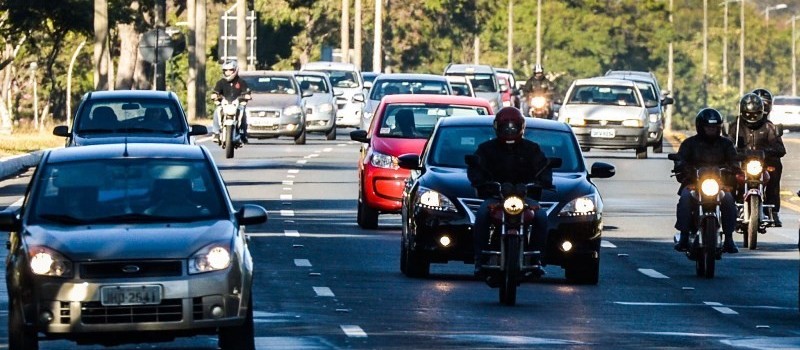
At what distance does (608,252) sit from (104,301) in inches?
419

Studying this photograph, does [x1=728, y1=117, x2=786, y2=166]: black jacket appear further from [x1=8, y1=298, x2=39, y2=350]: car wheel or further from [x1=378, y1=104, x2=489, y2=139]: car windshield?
[x1=8, y1=298, x2=39, y2=350]: car wheel

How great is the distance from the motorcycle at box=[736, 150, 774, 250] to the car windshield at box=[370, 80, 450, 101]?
21.0m

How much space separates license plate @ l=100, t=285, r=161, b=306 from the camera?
40.0 feet

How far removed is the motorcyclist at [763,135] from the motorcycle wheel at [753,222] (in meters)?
0.40

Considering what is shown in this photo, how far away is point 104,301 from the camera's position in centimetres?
1219

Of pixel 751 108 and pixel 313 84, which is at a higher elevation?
pixel 751 108

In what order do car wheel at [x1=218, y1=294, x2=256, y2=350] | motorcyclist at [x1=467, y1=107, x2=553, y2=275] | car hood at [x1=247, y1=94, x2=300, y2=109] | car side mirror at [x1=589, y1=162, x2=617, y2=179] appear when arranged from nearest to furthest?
car wheel at [x1=218, y1=294, x2=256, y2=350] < motorcyclist at [x1=467, y1=107, x2=553, y2=275] < car side mirror at [x1=589, y1=162, x2=617, y2=179] < car hood at [x1=247, y1=94, x2=300, y2=109]

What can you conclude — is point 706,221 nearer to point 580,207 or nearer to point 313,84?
point 580,207

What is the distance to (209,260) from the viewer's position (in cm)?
1237

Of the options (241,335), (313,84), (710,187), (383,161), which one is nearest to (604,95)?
(313,84)

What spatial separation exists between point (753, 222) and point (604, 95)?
899 inches

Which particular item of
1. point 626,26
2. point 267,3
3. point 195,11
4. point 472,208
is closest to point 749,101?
point 472,208

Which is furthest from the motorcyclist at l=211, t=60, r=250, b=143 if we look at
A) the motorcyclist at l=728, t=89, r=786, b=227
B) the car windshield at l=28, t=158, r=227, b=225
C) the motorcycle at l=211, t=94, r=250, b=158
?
the car windshield at l=28, t=158, r=227, b=225

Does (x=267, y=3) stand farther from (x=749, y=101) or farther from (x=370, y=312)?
(x=370, y=312)
